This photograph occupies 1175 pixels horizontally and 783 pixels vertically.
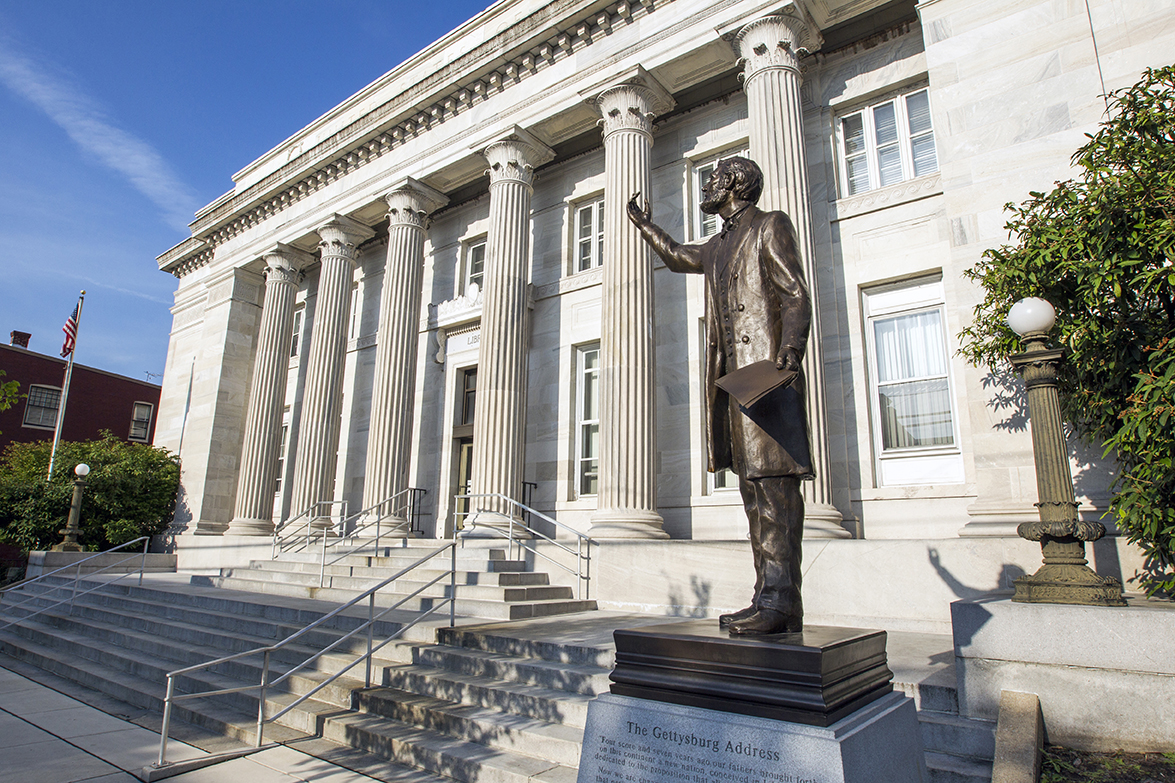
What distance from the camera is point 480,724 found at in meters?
6.42

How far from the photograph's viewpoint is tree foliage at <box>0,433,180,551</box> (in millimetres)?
22969

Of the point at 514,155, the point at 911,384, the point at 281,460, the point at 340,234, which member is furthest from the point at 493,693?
the point at 281,460

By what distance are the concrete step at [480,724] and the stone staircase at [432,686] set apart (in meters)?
0.01

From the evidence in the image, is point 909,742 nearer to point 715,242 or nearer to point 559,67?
point 715,242

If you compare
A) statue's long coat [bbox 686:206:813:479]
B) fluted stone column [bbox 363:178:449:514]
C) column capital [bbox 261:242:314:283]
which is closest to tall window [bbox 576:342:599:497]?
fluted stone column [bbox 363:178:449:514]

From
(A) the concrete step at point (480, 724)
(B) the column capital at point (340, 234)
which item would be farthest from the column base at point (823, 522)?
(B) the column capital at point (340, 234)

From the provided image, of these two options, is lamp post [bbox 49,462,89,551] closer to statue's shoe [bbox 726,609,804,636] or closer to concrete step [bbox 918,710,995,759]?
statue's shoe [bbox 726,609,804,636]

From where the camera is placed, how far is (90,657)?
1112cm

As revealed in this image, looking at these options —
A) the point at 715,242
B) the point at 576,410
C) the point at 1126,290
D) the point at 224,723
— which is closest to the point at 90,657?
the point at 224,723

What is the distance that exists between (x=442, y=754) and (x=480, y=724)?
0.49m

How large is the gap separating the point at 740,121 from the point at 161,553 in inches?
897

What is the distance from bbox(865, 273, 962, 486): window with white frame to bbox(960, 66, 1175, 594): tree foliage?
4.33 m

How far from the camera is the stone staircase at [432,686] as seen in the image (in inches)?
227

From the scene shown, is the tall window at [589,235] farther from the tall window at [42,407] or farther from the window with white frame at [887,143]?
the tall window at [42,407]
